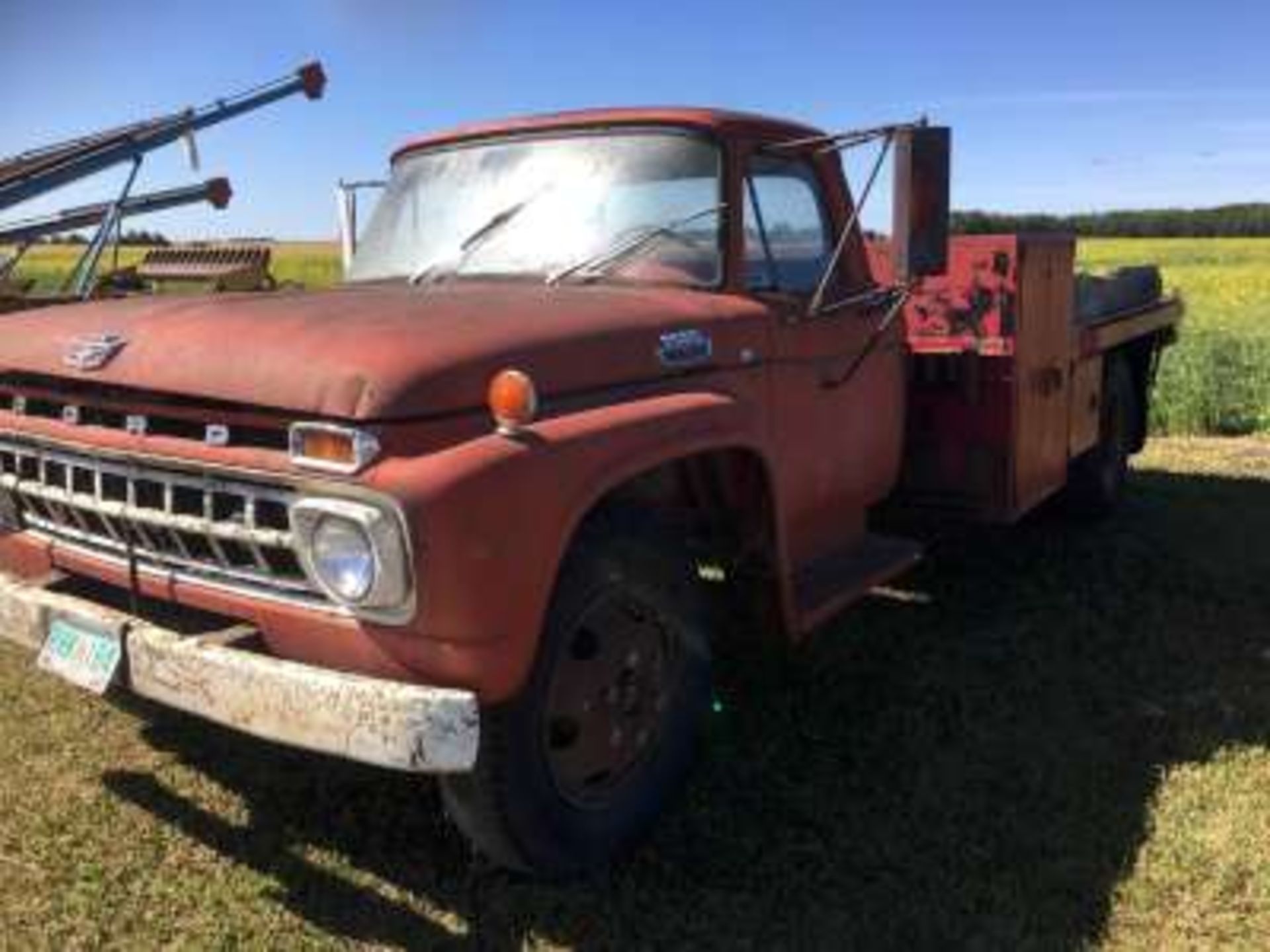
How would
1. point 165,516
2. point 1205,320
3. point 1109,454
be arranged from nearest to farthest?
point 165,516 < point 1109,454 < point 1205,320

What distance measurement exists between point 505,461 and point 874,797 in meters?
1.83

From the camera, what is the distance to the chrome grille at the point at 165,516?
327 centimetres

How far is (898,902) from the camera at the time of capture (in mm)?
3656

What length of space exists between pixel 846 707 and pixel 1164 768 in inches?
41.3

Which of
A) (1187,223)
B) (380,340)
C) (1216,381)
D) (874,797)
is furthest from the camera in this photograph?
(1187,223)

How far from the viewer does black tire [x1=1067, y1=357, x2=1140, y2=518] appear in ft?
25.2

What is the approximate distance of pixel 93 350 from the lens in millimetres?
3684

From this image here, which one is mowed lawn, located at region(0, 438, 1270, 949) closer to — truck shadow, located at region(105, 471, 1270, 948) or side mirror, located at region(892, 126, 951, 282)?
truck shadow, located at region(105, 471, 1270, 948)

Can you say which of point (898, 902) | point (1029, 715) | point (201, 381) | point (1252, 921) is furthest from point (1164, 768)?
point (201, 381)

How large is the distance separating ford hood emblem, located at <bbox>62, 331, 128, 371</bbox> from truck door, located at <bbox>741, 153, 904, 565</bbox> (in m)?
A: 1.83

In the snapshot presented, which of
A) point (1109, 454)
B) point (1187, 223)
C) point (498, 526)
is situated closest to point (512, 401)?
point (498, 526)

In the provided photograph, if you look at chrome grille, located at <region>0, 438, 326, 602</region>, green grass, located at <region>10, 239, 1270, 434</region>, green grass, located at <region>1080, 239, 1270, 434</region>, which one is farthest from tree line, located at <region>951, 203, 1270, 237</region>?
chrome grille, located at <region>0, 438, 326, 602</region>

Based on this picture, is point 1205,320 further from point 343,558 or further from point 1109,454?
point 343,558

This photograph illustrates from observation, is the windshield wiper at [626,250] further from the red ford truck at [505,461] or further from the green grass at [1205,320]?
the green grass at [1205,320]
